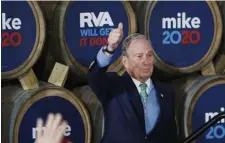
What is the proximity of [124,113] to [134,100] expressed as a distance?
97 mm

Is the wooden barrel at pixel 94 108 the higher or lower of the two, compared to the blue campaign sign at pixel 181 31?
lower

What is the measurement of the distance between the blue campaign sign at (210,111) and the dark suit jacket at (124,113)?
21cm

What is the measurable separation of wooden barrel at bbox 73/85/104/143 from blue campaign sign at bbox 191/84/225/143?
0.58 m

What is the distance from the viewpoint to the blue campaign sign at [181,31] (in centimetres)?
328

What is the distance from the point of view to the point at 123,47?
3191 mm

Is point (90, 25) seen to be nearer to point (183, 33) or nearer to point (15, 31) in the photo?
point (15, 31)

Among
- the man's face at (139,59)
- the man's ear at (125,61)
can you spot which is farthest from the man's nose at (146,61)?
the man's ear at (125,61)

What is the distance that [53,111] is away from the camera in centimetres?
312

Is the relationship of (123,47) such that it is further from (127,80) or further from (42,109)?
(42,109)

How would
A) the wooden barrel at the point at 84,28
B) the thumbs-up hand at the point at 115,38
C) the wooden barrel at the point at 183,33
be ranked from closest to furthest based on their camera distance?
the thumbs-up hand at the point at 115,38 < the wooden barrel at the point at 84,28 < the wooden barrel at the point at 183,33

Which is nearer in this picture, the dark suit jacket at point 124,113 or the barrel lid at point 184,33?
the dark suit jacket at point 124,113

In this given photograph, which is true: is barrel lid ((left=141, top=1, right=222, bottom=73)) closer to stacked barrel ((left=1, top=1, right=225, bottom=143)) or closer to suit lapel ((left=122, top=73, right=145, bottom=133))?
stacked barrel ((left=1, top=1, right=225, bottom=143))

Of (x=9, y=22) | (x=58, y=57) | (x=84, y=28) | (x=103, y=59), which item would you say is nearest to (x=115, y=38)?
(x=103, y=59)

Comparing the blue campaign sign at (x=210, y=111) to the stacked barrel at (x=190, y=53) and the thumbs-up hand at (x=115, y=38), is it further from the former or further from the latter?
the thumbs-up hand at (x=115, y=38)
